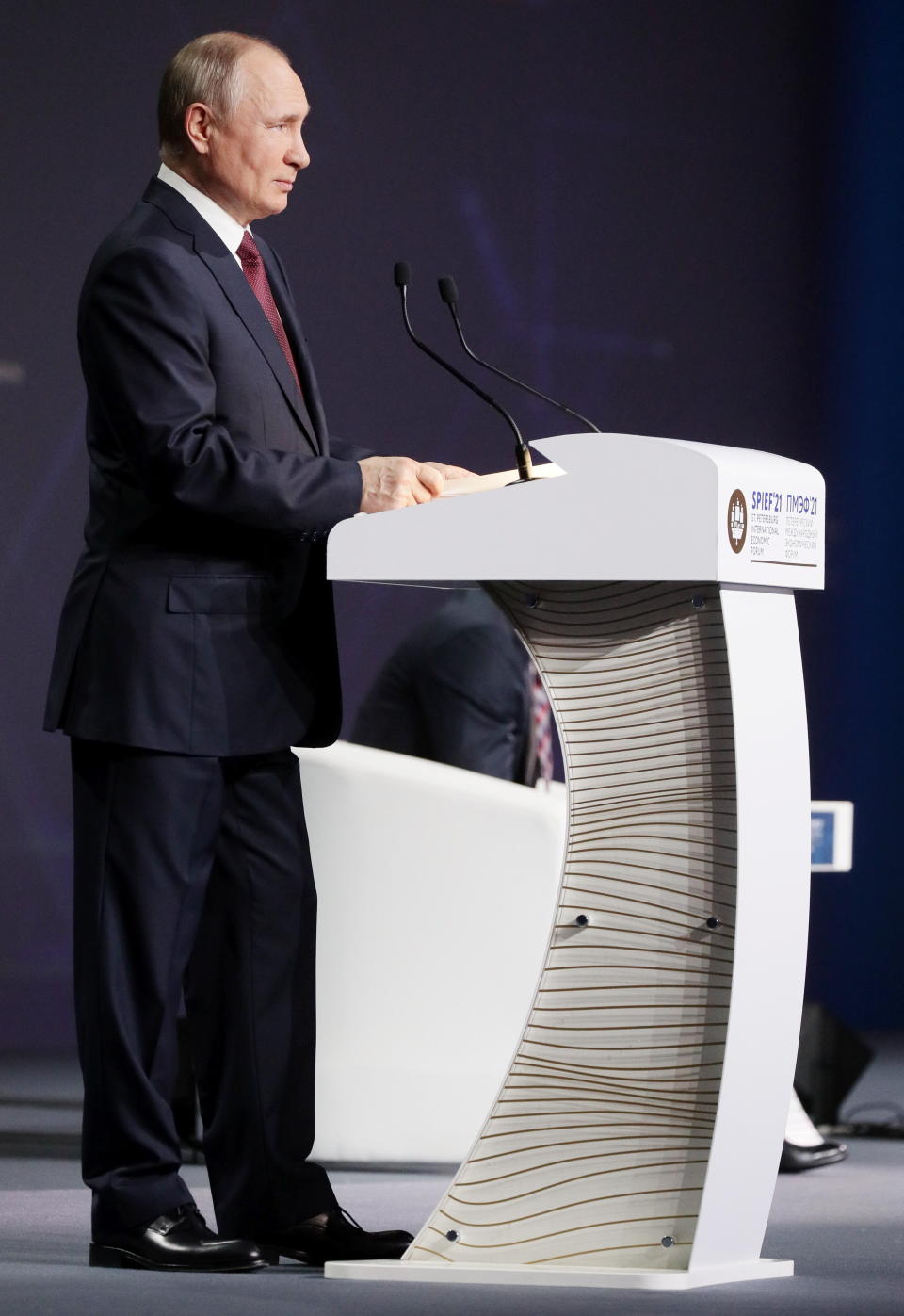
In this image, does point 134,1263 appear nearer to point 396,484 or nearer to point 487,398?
point 396,484

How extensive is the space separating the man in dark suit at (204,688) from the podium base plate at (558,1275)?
6.8 inches

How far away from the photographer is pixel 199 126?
8.53ft

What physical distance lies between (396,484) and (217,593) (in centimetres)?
26

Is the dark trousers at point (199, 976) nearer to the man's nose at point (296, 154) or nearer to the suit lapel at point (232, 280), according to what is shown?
the suit lapel at point (232, 280)

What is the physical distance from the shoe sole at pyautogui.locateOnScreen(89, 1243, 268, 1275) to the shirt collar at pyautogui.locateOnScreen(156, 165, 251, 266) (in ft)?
3.97

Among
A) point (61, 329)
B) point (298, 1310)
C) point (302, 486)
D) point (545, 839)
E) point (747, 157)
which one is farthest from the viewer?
point (747, 157)

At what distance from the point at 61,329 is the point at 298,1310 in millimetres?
3878

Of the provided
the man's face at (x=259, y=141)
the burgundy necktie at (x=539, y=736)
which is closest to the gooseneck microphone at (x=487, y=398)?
the man's face at (x=259, y=141)

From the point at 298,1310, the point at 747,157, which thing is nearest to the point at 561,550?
the point at 298,1310

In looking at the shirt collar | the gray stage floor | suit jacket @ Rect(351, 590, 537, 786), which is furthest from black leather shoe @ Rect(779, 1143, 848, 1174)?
the shirt collar

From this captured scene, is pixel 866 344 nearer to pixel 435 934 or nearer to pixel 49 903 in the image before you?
pixel 49 903

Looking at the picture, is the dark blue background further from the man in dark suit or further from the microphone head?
the microphone head

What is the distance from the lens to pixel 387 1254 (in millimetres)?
2535

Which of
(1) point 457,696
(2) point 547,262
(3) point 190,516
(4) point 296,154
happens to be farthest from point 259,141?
(2) point 547,262
